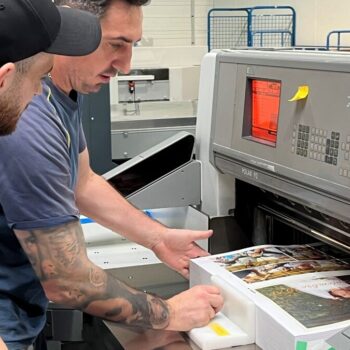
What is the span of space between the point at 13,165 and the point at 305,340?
0.59m

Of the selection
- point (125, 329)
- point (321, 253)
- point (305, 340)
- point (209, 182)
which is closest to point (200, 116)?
point (209, 182)

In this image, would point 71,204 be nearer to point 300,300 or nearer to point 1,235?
point 1,235

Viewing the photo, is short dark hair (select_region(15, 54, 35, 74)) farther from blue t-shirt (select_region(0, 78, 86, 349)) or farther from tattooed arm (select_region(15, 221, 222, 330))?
tattooed arm (select_region(15, 221, 222, 330))

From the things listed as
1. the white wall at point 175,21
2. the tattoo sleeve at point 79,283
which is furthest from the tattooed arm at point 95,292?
the white wall at point 175,21

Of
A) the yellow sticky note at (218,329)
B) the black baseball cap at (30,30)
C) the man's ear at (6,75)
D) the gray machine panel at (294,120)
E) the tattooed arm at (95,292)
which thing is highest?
the black baseball cap at (30,30)

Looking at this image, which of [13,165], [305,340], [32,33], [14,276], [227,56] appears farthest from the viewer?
[227,56]

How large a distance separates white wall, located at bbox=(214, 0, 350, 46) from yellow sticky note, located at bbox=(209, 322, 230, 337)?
4367 millimetres

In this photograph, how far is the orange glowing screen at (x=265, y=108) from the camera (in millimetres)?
1385

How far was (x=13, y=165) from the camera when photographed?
1.17 meters

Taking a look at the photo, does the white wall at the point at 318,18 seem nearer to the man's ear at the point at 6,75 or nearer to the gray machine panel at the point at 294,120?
the gray machine panel at the point at 294,120

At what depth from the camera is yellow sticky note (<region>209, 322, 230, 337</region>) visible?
125cm

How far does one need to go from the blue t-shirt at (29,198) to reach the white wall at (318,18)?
14.5 ft

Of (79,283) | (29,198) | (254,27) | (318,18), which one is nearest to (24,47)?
(29,198)

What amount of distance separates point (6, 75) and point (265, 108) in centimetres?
72
